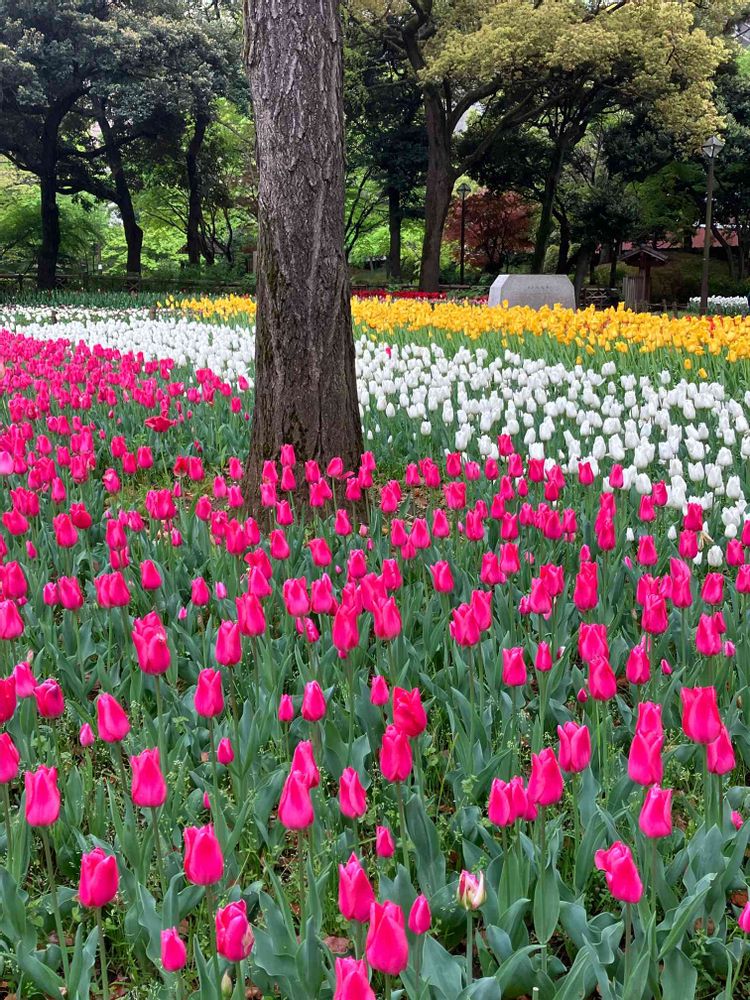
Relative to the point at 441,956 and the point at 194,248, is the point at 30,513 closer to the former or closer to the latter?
the point at 441,956

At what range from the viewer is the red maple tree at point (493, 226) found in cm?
4303

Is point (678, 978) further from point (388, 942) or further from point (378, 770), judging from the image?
point (378, 770)

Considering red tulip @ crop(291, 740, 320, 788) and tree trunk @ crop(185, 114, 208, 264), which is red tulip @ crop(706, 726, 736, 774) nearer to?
red tulip @ crop(291, 740, 320, 788)

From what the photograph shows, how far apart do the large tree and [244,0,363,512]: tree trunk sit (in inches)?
809

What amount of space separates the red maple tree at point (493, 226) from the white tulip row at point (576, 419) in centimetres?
3472

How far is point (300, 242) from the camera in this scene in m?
→ 5.11

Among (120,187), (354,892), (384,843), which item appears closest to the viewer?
(354,892)

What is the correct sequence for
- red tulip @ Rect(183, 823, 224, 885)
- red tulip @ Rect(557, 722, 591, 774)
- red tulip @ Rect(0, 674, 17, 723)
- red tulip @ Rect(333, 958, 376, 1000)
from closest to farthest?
red tulip @ Rect(333, 958, 376, 1000), red tulip @ Rect(183, 823, 224, 885), red tulip @ Rect(557, 722, 591, 774), red tulip @ Rect(0, 674, 17, 723)

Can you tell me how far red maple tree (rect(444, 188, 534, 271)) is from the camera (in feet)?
141

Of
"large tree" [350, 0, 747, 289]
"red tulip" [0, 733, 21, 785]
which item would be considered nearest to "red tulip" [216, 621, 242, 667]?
"red tulip" [0, 733, 21, 785]

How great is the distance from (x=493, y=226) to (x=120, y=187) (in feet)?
54.4

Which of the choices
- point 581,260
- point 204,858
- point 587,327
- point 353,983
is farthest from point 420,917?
point 581,260

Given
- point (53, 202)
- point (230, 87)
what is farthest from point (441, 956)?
point (53, 202)

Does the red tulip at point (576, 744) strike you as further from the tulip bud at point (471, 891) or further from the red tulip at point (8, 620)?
the red tulip at point (8, 620)
